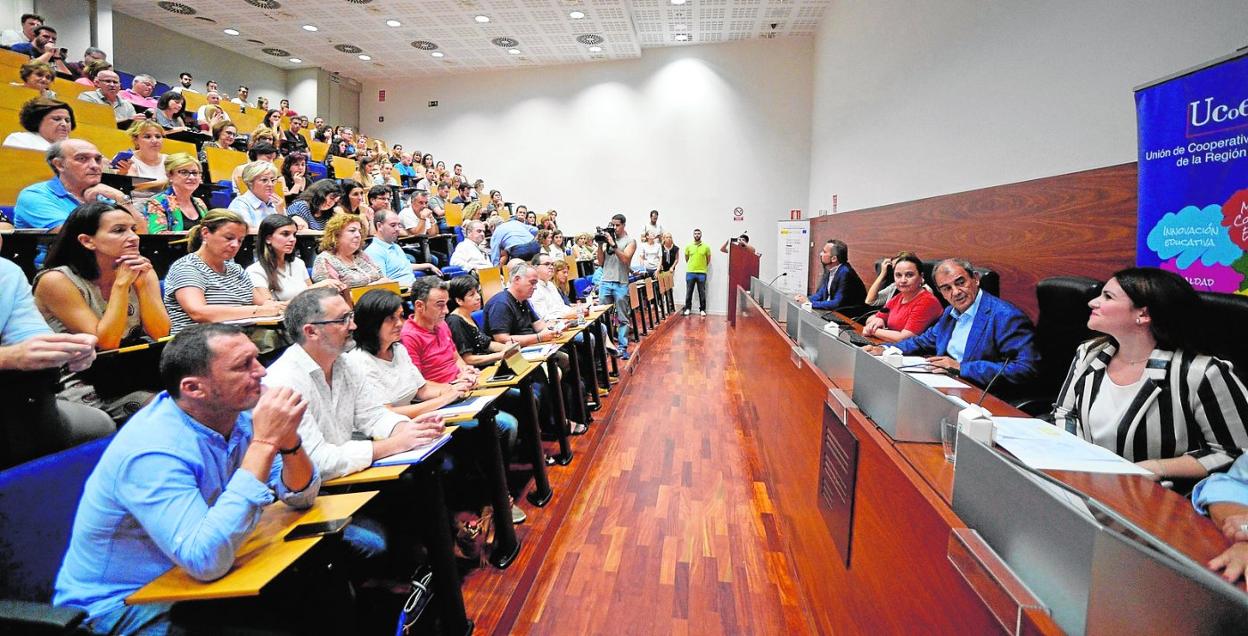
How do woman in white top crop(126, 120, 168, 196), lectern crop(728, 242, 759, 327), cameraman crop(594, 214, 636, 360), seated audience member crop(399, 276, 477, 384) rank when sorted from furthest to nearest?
lectern crop(728, 242, 759, 327), cameraman crop(594, 214, 636, 360), woman in white top crop(126, 120, 168, 196), seated audience member crop(399, 276, 477, 384)

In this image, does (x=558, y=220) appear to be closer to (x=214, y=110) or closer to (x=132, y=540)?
(x=214, y=110)

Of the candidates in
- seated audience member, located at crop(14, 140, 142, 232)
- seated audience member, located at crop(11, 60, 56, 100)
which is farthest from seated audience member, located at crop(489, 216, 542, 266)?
seated audience member, located at crop(11, 60, 56, 100)

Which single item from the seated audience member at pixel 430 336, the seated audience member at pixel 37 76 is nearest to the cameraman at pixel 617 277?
the seated audience member at pixel 430 336

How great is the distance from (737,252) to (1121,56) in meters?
4.72

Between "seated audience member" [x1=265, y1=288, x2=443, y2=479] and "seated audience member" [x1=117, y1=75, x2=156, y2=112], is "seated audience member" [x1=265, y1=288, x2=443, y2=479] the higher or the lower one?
the lower one

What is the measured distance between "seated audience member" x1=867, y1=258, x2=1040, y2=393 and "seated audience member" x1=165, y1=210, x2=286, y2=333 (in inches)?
94.7

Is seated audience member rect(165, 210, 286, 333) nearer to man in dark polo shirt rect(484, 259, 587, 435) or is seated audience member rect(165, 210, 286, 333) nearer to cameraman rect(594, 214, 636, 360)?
man in dark polo shirt rect(484, 259, 587, 435)

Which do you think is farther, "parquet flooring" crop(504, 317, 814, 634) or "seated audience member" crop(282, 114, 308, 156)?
"seated audience member" crop(282, 114, 308, 156)

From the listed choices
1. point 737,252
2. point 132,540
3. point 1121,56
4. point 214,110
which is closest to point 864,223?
point 737,252

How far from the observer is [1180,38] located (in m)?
1.70

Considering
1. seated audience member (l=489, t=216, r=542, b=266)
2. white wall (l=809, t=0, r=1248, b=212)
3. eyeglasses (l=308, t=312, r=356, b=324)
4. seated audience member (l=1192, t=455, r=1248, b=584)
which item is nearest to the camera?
seated audience member (l=1192, t=455, r=1248, b=584)

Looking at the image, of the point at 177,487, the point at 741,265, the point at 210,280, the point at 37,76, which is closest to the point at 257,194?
the point at 210,280

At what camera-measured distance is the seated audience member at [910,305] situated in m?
2.72

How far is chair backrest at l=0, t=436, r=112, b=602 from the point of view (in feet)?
3.01
